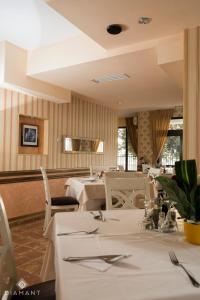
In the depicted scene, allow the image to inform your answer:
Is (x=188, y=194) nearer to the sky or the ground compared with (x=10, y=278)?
nearer to the sky

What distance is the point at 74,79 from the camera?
4.59 m

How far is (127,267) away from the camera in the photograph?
951 millimetres

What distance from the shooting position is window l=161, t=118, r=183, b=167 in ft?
27.0

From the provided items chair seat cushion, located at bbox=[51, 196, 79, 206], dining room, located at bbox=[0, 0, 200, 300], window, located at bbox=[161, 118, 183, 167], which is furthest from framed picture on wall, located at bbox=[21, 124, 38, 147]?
window, located at bbox=[161, 118, 183, 167]

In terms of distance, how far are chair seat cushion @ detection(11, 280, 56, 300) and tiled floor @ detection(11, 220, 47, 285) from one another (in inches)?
49.9

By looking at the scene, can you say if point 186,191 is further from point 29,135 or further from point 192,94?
point 29,135

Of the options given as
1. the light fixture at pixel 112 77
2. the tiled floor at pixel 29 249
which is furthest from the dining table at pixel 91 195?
the light fixture at pixel 112 77

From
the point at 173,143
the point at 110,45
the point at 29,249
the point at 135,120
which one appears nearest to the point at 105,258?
the point at 29,249

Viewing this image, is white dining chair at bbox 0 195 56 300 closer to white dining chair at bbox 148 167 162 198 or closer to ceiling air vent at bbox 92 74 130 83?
white dining chair at bbox 148 167 162 198

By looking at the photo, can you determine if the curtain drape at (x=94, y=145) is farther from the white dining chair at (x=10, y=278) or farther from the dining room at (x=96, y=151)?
the white dining chair at (x=10, y=278)

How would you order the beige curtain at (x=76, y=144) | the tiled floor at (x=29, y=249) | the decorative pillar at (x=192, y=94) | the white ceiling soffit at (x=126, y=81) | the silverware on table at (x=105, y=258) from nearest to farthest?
the silverware on table at (x=105, y=258) < the tiled floor at (x=29, y=249) < the decorative pillar at (x=192, y=94) < the white ceiling soffit at (x=126, y=81) < the beige curtain at (x=76, y=144)

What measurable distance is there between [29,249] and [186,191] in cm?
276

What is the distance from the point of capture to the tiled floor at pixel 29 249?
268 centimetres

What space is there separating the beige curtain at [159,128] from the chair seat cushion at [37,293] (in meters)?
7.30
